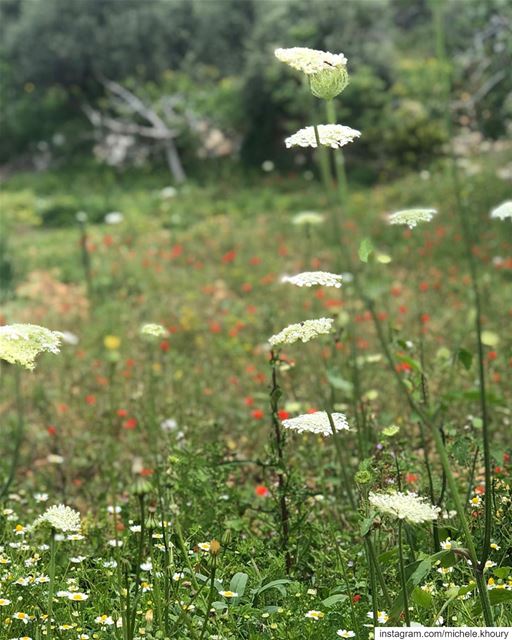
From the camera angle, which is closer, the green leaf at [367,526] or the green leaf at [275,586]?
the green leaf at [367,526]

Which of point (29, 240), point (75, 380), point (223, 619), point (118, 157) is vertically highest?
point (118, 157)

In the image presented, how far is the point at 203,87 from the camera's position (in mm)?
15797

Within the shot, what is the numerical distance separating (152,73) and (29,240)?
7.28 metres

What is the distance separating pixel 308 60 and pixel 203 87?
48.4 ft

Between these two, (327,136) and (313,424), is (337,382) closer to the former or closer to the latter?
(313,424)

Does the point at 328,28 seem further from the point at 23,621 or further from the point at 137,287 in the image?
the point at 23,621

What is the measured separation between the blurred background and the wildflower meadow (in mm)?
777

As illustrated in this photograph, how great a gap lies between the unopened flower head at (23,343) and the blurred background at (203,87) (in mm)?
10179

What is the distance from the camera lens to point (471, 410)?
4.50m

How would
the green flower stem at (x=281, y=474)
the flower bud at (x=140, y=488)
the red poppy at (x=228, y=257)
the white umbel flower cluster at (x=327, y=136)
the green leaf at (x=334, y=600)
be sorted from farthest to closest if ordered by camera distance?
the red poppy at (x=228, y=257) < the green flower stem at (x=281, y=474) < the green leaf at (x=334, y=600) < the white umbel flower cluster at (x=327, y=136) < the flower bud at (x=140, y=488)

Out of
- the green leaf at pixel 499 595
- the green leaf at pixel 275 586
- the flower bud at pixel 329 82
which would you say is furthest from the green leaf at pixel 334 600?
the flower bud at pixel 329 82

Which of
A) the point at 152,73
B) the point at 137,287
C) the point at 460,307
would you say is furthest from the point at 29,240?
the point at 152,73

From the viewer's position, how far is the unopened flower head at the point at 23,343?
1713 mm

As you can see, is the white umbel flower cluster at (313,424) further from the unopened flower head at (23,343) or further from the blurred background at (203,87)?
the blurred background at (203,87)
